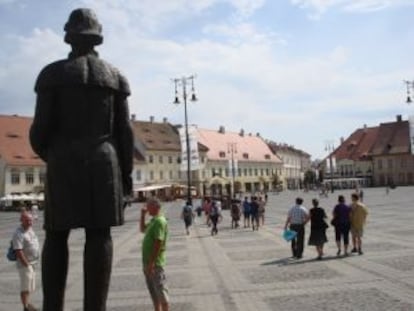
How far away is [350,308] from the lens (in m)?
9.68

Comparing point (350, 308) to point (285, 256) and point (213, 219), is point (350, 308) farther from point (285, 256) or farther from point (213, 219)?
point (213, 219)

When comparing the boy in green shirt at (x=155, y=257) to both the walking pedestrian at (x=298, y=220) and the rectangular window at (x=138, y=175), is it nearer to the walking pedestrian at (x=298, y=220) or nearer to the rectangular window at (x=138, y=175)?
the walking pedestrian at (x=298, y=220)

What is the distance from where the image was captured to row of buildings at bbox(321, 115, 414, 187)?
122250mm

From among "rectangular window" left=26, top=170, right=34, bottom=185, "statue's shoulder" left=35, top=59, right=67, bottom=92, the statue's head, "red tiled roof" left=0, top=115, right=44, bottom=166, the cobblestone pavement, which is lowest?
the cobblestone pavement

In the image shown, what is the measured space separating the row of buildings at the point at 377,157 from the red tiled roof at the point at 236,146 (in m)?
11.8

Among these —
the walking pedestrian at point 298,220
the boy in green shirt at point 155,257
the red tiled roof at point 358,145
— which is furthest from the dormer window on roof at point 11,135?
the boy in green shirt at point 155,257

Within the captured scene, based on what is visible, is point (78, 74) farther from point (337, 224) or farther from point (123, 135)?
point (337, 224)

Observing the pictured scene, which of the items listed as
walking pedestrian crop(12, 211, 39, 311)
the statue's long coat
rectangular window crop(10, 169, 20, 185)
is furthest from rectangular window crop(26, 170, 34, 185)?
the statue's long coat

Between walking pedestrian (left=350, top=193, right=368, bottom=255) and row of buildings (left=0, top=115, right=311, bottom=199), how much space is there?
4338cm

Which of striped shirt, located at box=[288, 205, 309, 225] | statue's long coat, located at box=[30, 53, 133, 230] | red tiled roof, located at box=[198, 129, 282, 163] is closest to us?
statue's long coat, located at box=[30, 53, 133, 230]

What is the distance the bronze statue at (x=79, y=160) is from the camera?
17.8 ft

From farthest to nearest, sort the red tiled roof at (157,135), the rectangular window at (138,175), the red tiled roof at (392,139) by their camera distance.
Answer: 1. the red tiled roof at (392,139)
2. the red tiled roof at (157,135)
3. the rectangular window at (138,175)

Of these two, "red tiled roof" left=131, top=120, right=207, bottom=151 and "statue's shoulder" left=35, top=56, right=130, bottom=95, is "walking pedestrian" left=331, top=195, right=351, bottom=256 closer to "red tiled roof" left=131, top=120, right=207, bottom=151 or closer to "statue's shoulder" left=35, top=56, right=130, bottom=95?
"statue's shoulder" left=35, top=56, right=130, bottom=95

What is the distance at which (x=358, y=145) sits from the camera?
13050 cm
